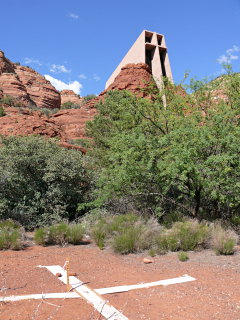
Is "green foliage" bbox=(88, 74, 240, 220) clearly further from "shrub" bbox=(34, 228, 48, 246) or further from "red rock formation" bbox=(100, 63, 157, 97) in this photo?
"red rock formation" bbox=(100, 63, 157, 97)

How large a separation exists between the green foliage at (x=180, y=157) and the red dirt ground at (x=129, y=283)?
219 cm

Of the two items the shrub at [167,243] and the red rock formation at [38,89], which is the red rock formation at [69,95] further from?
the shrub at [167,243]

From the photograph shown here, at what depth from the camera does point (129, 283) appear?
19.1 feet

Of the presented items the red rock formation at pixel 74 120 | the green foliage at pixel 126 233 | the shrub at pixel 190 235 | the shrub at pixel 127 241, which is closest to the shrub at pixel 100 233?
the green foliage at pixel 126 233

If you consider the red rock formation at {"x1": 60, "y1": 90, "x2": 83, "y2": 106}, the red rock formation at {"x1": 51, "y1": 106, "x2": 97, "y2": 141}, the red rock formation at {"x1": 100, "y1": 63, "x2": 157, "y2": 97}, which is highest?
the red rock formation at {"x1": 60, "y1": 90, "x2": 83, "y2": 106}

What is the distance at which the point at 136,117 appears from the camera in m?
12.4

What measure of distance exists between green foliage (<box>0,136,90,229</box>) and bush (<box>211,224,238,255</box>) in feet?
17.8

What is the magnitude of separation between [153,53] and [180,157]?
123ft

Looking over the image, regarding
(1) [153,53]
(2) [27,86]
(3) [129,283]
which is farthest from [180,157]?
(2) [27,86]

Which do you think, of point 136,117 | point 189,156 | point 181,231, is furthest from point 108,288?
point 136,117

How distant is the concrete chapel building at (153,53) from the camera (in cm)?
4228

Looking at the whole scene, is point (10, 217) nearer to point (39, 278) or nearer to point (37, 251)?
point (37, 251)

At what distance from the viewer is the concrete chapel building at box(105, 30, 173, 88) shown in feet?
139

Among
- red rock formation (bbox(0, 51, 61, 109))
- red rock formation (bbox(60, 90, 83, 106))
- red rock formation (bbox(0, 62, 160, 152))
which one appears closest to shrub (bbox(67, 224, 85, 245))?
red rock formation (bbox(0, 62, 160, 152))
